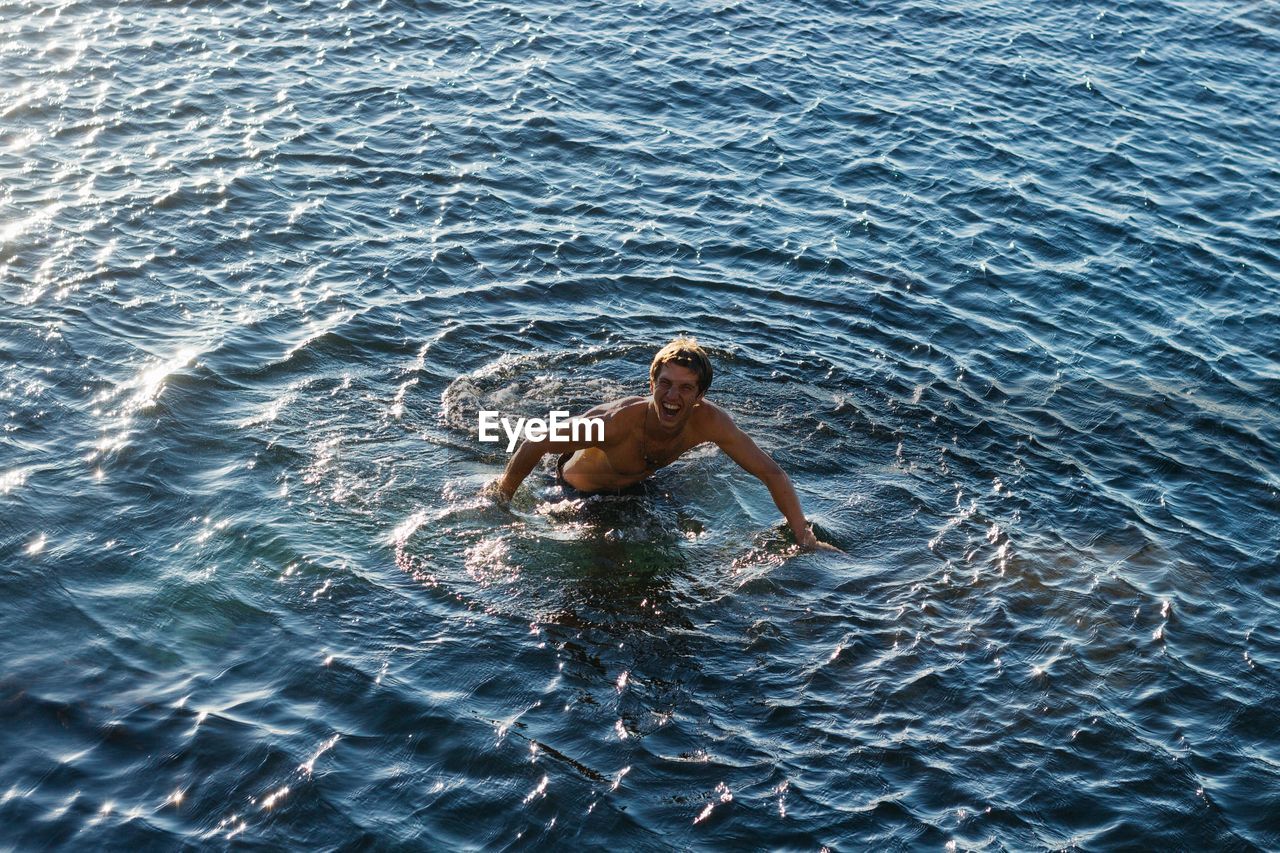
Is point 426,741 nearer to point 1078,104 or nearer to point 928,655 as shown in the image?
point 928,655

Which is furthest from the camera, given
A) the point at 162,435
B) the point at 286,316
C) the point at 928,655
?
the point at 286,316

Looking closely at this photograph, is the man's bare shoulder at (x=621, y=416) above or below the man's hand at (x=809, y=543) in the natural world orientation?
above

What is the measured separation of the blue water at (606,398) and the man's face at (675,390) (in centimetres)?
147

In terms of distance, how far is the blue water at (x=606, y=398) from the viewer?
980 cm

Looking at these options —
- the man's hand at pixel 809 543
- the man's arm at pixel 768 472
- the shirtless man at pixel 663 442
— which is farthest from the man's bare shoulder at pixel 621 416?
the man's hand at pixel 809 543

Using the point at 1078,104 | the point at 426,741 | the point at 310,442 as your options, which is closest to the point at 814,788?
the point at 426,741

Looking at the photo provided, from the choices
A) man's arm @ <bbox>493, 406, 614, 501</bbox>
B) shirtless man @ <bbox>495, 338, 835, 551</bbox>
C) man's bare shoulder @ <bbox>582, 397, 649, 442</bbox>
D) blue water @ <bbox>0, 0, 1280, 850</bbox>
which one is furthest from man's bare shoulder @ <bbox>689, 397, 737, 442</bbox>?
Result: blue water @ <bbox>0, 0, 1280, 850</bbox>

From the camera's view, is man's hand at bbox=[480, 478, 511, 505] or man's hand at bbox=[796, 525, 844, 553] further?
man's hand at bbox=[480, 478, 511, 505]

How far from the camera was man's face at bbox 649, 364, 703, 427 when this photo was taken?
11.8 meters

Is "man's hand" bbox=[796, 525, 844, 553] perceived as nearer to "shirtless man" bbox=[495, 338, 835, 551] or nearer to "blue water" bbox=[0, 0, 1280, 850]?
"shirtless man" bbox=[495, 338, 835, 551]

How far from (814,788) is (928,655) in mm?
2141

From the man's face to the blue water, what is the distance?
1475 millimetres

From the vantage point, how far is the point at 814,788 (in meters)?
9.77

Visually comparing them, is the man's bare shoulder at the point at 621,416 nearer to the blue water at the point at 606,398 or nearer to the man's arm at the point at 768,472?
the man's arm at the point at 768,472
